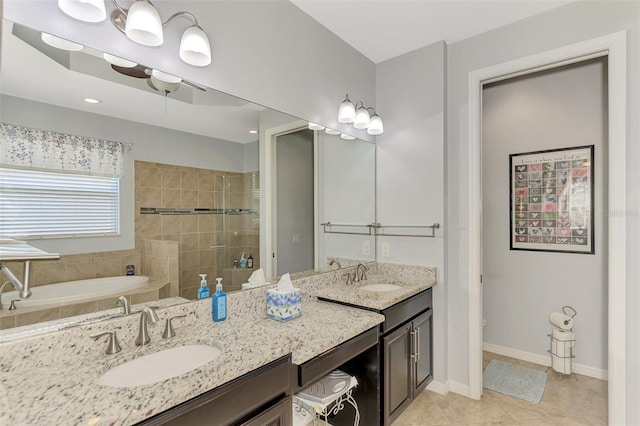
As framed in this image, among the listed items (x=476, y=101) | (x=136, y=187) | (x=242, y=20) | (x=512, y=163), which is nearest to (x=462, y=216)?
(x=476, y=101)

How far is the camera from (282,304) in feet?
5.41

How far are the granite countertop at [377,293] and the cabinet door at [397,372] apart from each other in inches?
8.0

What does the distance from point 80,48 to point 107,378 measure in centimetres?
115

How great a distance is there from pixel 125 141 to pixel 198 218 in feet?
1.49

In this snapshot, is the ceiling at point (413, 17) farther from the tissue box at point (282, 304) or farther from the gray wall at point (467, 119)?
the tissue box at point (282, 304)

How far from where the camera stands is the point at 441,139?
2436 mm

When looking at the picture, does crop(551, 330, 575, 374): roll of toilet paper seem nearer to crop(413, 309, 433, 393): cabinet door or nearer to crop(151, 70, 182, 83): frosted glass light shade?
crop(413, 309, 433, 393): cabinet door

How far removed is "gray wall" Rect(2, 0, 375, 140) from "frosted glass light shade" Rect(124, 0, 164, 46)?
0.07 meters

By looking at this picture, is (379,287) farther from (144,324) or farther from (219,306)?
(144,324)

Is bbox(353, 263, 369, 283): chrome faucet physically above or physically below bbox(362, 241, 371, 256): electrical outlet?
below

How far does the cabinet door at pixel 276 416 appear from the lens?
110cm

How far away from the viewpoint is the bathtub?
1073 mm

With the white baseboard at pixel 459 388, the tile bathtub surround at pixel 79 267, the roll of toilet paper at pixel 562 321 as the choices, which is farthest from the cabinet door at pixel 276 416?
the roll of toilet paper at pixel 562 321

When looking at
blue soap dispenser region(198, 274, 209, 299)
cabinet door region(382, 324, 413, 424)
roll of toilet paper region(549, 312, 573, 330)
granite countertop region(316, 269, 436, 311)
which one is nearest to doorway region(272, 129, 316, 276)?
granite countertop region(316, 269, 436, 311)
